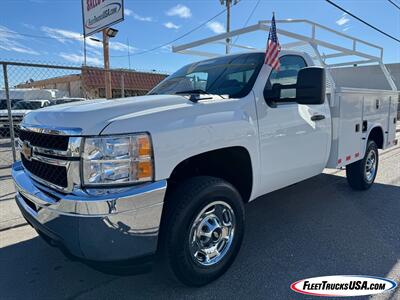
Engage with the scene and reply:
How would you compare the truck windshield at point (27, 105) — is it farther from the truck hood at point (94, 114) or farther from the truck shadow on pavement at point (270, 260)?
the truck hood at point (94, 114)

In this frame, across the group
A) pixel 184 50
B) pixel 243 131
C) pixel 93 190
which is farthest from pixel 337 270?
pixel 184 50

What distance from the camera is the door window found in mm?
3320

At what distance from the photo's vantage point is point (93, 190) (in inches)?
83.3

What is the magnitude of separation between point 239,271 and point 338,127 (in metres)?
2.30

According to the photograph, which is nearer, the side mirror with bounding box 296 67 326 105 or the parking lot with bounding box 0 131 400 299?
the parking lot with bounding box 0 131 400 299

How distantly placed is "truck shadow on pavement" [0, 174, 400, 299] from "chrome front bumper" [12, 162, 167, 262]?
25.5 inches

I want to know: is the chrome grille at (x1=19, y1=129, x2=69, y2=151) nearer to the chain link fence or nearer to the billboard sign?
the chain link fence

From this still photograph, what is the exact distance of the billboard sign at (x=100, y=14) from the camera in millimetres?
9461

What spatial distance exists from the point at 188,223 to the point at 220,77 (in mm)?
1703

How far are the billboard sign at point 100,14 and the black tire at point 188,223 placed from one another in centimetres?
820

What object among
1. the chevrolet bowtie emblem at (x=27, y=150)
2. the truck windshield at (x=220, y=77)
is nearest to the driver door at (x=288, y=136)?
the truck windshield at (x=220, y=77)

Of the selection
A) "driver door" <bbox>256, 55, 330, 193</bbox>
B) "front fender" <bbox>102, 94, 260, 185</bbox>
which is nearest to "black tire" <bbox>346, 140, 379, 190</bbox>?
"driver door" <bbox>256, 55, 330, 193</bbox>

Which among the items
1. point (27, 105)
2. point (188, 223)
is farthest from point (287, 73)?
point (27, 105)

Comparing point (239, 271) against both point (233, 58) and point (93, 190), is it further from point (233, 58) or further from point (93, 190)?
point (233, 58)
